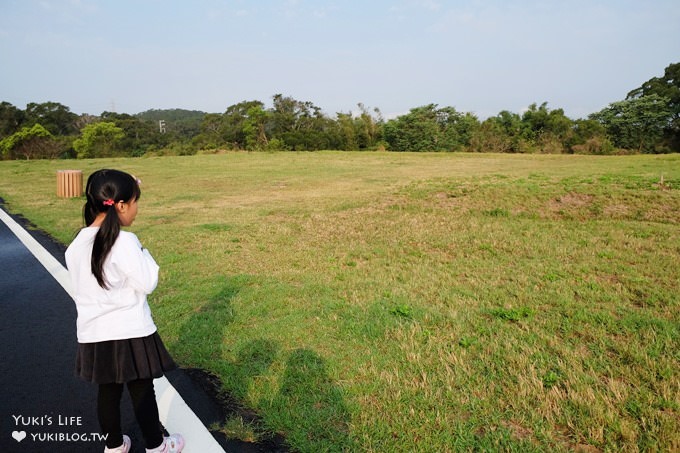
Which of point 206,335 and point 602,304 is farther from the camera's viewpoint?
point 602,304

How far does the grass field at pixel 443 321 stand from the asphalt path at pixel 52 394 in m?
0.28

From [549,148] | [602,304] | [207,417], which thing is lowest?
[207,417]

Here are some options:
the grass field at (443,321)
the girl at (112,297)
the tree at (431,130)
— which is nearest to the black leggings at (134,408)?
the girl at (112,297)

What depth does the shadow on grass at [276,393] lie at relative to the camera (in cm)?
252

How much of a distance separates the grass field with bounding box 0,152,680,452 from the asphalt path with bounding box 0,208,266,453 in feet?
0.91

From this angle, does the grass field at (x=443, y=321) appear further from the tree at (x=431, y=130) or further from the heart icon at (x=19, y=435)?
the tree at (x=431, y=130)

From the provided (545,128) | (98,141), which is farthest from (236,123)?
(545,128)

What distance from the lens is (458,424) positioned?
8.45 ft

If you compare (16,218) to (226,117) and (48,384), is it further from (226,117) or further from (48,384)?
(226,117)

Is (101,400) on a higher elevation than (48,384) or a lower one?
higher

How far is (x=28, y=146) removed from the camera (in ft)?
145

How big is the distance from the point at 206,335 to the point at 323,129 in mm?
57788

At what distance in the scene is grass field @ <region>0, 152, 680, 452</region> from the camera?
2.61 metres

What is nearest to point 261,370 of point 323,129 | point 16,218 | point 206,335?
point 206,335
